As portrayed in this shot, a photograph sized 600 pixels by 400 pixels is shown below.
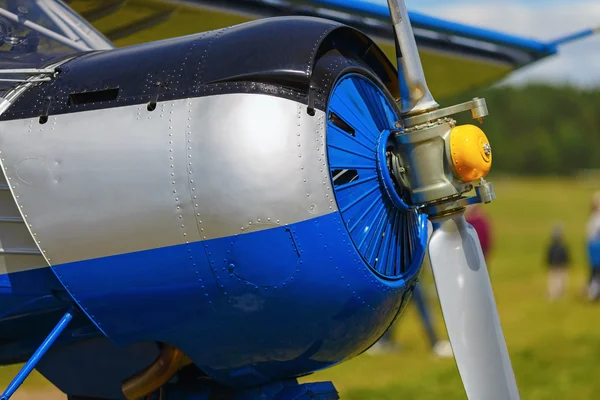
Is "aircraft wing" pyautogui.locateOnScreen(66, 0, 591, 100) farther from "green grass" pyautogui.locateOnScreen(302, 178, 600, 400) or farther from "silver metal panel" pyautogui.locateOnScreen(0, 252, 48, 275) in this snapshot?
"green grass" pyautogui.locateOnScreen(302, 178, 600, 400)

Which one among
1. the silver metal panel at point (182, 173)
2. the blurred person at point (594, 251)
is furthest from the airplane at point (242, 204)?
the blurred person at point (594, 251)

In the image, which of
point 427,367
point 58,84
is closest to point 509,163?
point 427,367

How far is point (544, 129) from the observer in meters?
111

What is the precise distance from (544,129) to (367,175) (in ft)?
364

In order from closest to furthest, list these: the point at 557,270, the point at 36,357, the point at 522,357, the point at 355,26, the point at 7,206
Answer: the point at 36,357, the point at 7,206, the point at 355,26, the point at 522,357, the point at 557,270

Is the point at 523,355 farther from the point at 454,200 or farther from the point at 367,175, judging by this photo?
the point at 367,175

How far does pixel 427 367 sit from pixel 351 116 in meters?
6.58

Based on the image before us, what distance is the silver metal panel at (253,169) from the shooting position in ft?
13.2

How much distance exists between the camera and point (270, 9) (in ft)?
21.8

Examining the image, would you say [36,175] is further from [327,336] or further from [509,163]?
[509,163]

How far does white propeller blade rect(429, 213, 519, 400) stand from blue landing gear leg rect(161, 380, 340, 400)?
0.74 m

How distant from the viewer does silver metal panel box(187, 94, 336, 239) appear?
4023 millimetres

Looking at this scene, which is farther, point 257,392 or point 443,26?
point 443,26

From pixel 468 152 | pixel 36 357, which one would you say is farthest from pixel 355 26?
pixel 36 357
